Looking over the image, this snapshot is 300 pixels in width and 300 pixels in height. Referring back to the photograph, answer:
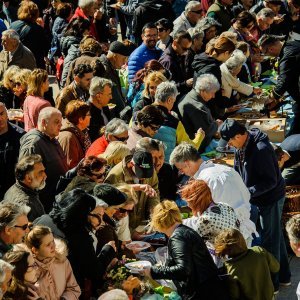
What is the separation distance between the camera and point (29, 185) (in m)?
6.69

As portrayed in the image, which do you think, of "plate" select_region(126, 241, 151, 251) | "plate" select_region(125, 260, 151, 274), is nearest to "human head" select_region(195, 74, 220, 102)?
"plate" select_region(126, 241, 151, 251)

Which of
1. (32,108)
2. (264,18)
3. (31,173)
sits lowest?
(264,18)

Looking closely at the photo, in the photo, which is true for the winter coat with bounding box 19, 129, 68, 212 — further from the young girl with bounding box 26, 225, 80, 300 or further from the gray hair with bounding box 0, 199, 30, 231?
the young girl with bounding box 26, 225, 80, 300

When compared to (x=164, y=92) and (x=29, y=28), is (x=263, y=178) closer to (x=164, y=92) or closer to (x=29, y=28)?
(x=164, y=92)

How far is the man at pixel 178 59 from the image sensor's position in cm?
1040

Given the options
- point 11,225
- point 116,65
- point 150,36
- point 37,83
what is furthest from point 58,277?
point 150,36

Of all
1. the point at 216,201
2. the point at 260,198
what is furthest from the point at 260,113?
the point at 216,201

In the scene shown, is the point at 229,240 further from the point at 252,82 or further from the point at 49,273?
the point at 252,82

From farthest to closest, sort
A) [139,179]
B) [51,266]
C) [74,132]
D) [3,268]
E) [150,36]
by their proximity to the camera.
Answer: [150,36], [74,132], [139,179], [51,266], [3,268]

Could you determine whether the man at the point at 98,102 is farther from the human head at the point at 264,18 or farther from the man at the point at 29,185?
the human head at the point at 264,18

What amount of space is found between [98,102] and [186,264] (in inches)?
129

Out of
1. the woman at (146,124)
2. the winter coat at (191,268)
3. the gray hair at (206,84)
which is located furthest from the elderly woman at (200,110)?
the winter coat at (191,268)

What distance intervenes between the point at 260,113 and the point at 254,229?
3353 mm

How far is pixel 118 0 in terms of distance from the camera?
1499 centimetres
